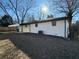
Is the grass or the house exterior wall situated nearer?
the grass

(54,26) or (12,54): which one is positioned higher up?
(54,26)

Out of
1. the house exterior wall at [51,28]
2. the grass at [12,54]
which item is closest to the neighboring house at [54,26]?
the house exterior wall at [51,28]

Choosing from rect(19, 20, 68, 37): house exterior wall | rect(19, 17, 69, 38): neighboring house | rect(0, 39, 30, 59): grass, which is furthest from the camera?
rect(19, 20, 68, 37): house exterior wall

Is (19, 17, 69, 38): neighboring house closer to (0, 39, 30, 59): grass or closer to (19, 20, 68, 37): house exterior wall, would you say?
(19, 20, 68, 37): house exterior wall

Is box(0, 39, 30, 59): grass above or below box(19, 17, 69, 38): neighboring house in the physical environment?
below

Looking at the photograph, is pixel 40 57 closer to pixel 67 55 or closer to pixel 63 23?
pixel 67 55

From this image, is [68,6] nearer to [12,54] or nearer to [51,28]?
[51,28]

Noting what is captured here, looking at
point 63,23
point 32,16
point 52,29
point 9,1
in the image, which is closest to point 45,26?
point 52,29

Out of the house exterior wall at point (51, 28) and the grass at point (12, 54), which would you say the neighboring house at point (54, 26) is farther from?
the grass at point (12, 54)

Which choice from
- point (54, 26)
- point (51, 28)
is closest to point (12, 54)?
point (54, 26)

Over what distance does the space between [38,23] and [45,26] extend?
2422 millimetres

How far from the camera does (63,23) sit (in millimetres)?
20906

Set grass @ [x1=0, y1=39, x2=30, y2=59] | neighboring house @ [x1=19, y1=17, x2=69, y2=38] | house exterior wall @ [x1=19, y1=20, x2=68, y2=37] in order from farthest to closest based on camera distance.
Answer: house exterior wall @ [x1=19, y1=20, x2=68, y2=37] < neighboring house @ [x1=19, y1=17, x2=69, y2=38] < grass @ [x1=0, y1=39, x2=30, y2=59]

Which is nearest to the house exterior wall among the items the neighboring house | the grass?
the neighboring house
